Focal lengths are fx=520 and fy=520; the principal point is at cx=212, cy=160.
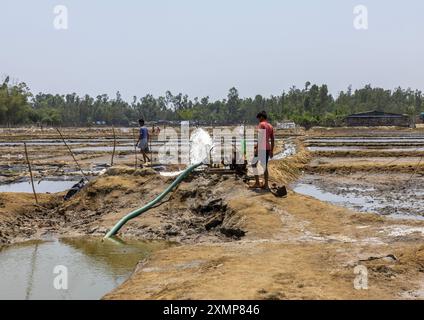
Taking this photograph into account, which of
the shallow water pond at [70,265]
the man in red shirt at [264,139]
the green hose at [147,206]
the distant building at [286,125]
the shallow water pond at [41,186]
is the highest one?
the man in red shirt at [264,139]

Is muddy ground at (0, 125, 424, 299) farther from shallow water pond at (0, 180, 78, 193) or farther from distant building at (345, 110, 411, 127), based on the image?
distant building at (345, 110, 411, 127)

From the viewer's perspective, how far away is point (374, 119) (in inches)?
2938

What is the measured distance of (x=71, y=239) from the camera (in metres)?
11.2

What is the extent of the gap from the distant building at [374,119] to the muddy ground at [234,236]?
60.3 meters

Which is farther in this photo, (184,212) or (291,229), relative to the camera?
(184,212)

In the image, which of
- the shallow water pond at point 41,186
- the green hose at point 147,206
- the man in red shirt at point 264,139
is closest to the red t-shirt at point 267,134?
the man in red shirt at point 264,139

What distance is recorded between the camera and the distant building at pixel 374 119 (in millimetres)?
74062

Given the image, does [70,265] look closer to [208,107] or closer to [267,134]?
[267,134]

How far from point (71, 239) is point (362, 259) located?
656cm

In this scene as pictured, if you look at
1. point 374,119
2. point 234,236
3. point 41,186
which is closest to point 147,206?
point 234,236

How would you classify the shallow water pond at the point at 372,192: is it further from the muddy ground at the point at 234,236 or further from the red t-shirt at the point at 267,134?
the red t-shirt at the point at 267,134
